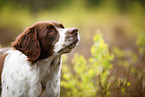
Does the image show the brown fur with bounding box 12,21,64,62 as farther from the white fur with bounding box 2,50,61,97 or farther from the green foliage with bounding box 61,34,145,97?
the green foliage with bounding box 61,34,145,97

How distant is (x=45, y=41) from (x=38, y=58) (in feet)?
0.70

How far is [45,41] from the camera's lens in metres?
2.07

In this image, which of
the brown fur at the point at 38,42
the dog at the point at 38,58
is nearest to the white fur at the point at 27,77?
the dog at the point at 38,58

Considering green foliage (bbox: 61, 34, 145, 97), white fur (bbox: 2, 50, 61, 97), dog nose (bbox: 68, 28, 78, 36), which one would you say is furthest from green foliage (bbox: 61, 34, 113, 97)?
dog nose (bbox: 68, 28, 78, 36)

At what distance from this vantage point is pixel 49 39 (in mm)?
2066

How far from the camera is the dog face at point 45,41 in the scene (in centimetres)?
202

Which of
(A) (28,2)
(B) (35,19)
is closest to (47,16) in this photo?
(B) (35,19)

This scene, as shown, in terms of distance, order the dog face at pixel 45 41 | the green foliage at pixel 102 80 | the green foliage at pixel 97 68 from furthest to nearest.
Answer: the green foliage at pixel 97 68, the green foliage at pixel 102 80, the dog face at pixel 45 41

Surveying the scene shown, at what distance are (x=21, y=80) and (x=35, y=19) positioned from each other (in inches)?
381

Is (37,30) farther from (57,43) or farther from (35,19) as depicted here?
(35,19)

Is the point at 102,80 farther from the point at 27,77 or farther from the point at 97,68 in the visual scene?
the point at 27,77

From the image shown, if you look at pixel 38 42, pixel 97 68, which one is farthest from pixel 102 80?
pixel 38 42

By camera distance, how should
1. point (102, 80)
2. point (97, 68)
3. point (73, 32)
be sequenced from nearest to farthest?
1. point (73, 32)
2. point (102, 80)
3. point (97, 68)

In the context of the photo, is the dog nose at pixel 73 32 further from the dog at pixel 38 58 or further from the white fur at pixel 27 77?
the white fur at pixel 27 77
